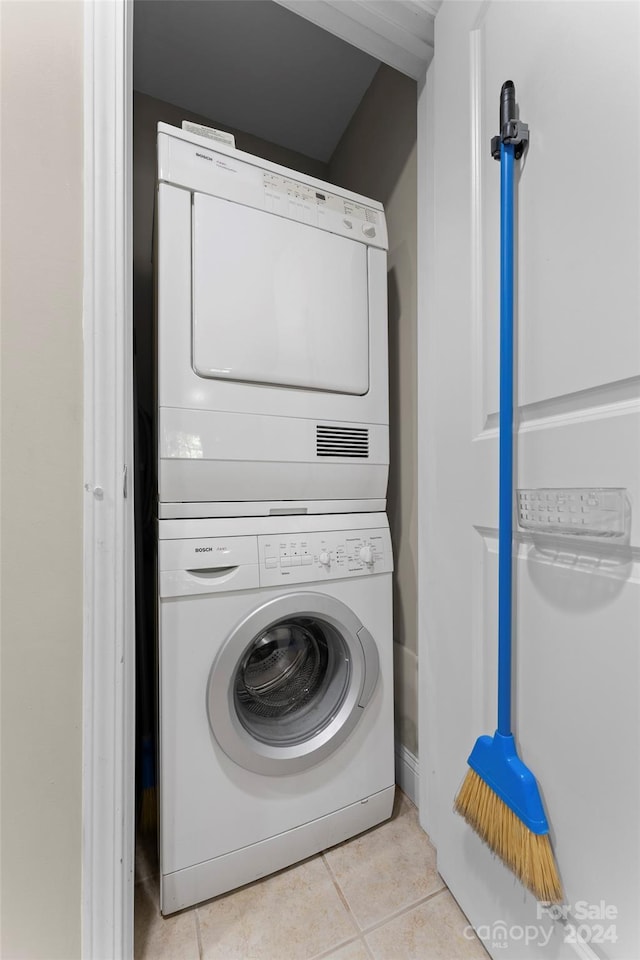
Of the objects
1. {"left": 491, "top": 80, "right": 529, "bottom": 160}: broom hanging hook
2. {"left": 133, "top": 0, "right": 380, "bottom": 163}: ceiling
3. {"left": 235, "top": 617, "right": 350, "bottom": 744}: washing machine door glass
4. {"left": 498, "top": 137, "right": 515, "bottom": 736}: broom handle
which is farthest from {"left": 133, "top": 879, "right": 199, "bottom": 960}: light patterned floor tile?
{"left": 133, "top": 0, "right": 380, "bottom": 163}: ceiling

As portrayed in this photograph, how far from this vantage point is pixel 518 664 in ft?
2.26

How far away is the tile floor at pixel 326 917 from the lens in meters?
0.79

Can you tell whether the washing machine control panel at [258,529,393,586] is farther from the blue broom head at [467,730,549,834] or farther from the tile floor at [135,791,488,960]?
the tile floor at [135,791,488,960]

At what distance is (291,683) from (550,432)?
2.90ft

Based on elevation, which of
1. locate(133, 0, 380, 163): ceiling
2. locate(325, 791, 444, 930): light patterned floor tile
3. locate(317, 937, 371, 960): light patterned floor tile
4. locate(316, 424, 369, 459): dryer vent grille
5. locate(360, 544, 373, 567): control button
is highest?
locate(133, 0, 380, 163): ceiling

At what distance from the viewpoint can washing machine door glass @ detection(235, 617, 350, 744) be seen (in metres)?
1.01

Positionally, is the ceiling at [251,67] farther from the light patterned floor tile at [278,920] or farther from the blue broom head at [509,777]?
the light patterned floor tile at [278,920]

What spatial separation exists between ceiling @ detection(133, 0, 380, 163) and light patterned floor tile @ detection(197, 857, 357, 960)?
2318 mm

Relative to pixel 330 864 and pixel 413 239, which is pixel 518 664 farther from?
pixel 413 239

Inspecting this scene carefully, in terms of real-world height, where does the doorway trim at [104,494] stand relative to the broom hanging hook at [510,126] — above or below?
below

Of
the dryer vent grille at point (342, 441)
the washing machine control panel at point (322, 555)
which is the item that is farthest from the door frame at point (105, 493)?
the dryer vent grille at point (342, 441)

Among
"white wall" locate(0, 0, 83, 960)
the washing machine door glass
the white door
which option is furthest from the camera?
the washing machine door glass

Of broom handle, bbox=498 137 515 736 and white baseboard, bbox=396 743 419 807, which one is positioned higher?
broom handle, bbox=498 137 515 736

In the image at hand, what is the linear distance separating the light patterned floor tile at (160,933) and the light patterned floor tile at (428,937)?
356mm
